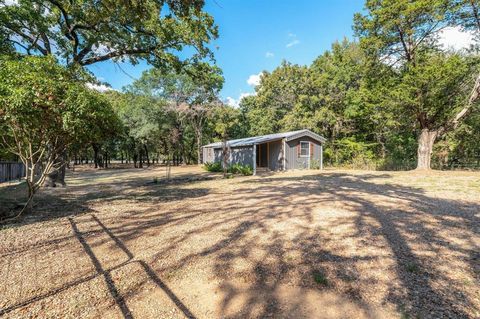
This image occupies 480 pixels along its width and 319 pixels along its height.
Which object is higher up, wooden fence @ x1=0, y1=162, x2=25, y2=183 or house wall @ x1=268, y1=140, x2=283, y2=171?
house wall @ x1=268, y1=140, x2=283, y2=171

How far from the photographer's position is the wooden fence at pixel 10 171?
13.7m

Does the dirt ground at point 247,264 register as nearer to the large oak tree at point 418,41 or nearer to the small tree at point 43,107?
the small tree at point 43,107

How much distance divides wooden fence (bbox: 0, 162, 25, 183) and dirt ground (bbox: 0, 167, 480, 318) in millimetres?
11715

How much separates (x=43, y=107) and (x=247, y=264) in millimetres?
4803

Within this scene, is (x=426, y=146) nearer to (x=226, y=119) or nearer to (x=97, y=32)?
(x=97, y=32)

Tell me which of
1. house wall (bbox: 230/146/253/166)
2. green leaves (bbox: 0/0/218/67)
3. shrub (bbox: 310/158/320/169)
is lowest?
shrub (bbox: 310/158/320/169)

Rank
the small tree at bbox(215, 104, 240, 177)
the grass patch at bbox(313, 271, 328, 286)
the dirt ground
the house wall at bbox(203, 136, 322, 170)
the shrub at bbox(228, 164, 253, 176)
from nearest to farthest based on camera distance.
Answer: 1. the dirt ground
2. the grass patch at bbox(313, 271, 328, 286)
3. the shrub at bbox(228, 164, 253, 176)
4. the house wall at bbox(203, 136, 322, 170)
5. the small tree at bbox(215, 104, 240, 177)

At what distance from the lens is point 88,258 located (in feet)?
11.0

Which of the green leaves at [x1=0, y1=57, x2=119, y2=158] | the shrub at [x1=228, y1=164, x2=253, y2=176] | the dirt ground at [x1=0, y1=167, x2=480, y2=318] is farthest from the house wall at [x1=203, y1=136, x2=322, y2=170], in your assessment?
the green leaves at [x1=0, y1=57, x2=119, y2=158]

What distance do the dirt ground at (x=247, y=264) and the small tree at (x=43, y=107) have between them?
178 cm

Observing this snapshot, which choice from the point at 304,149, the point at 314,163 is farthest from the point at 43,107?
the point at 314,163

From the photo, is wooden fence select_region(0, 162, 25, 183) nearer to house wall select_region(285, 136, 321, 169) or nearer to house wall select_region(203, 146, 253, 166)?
house wall select_region(203, 146, 253, 166)

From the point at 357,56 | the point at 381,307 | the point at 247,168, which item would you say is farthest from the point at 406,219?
the point at 357,56

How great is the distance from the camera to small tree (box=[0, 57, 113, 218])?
4.36m
